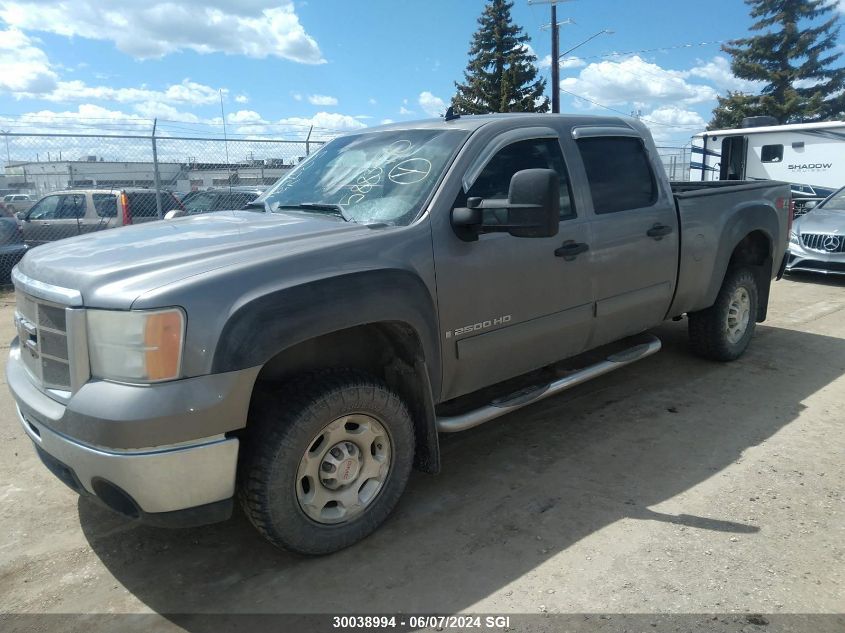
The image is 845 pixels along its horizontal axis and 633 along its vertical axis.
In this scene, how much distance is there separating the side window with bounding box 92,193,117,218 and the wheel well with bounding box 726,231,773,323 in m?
10.3

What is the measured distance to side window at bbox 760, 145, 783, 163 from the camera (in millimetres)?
16219

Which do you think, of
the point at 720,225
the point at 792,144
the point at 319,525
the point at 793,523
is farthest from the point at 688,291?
the point at 792,144

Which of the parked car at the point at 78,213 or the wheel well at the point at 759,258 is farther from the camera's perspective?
the parked car at the point at 78,213

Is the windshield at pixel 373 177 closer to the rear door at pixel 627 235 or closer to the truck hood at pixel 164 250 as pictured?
the truck hood at pixel 164 250

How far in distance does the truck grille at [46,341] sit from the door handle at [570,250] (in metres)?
2.53

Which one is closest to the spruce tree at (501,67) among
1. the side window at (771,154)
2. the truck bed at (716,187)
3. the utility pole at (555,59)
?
the utility pole at (555,59)

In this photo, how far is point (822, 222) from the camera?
32.9ft

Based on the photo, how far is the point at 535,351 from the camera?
3844mm

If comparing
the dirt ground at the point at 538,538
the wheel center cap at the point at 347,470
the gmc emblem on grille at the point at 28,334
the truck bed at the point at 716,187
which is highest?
the truck bed at the point at 716,187

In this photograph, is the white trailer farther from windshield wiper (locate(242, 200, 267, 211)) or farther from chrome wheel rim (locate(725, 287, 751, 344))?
windshield wiper (locate(242, 200, 267, 211))

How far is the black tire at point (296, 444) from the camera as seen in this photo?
2701 millimetres

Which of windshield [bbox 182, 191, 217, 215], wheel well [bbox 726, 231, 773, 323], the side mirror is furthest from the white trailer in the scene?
the side mirror

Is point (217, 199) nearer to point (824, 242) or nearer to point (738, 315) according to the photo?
point (738, 315)

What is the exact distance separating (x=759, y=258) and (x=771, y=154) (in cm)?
1253
